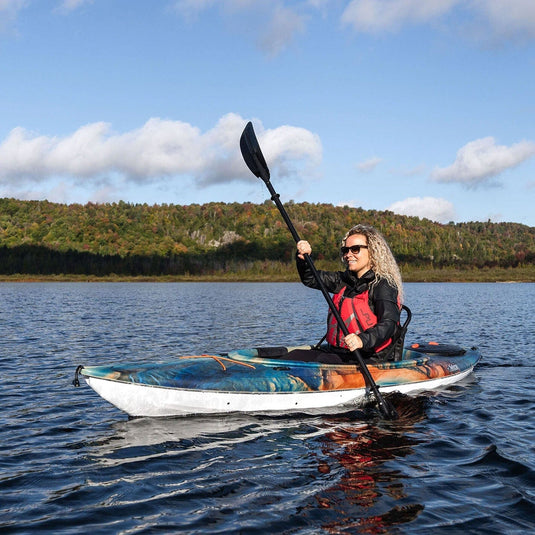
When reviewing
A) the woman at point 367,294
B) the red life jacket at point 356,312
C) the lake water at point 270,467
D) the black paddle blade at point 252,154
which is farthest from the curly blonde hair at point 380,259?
the black paddle blade at point 252,154

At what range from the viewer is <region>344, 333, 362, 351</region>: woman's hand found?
7.60 meters

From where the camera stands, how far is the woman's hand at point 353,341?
7.60 meters

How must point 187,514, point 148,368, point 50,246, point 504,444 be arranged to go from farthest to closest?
point 50,246
point 148,368
point 504,444
point 187,514

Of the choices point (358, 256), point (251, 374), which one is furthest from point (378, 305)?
point (251, 374)

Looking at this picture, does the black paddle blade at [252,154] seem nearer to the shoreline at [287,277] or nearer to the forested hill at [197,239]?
the shoreline at [287,277]

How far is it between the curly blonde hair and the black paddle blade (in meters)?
2.23

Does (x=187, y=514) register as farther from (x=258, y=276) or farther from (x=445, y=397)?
(x=258, y=276)

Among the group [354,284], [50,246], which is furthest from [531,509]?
[50,246]

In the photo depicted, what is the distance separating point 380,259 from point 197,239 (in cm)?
15833

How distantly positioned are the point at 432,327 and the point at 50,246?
13155 centimetres

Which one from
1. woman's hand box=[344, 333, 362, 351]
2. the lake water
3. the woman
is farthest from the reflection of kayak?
woman's hand box=[344, 333, 362, 351]

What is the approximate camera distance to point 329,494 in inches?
214

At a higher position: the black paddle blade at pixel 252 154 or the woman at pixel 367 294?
the black paddle blade at pixel 252 154

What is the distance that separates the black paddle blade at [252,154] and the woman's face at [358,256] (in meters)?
2.18
